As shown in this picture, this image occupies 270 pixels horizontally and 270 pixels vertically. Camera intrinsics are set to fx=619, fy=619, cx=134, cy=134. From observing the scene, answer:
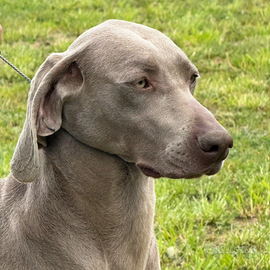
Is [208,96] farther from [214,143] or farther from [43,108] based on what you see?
[214,143]

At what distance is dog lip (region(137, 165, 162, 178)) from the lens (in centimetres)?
274

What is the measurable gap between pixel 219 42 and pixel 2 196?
5651 mm

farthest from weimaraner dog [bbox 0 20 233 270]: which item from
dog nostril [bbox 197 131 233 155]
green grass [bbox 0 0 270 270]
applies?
green grass [bbox 0 0 270 270]

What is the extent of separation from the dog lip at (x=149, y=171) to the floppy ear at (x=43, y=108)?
42 centimetres

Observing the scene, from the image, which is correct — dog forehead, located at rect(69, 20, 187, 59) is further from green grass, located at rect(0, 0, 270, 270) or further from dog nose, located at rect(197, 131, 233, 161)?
green grass, located at rect(0, 0, 270, 270)

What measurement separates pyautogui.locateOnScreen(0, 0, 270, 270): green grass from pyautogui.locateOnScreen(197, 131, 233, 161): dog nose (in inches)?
64.9

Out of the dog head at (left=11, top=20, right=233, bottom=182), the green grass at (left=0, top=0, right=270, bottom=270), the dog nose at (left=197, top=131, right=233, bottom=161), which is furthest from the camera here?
the green grass at (left=0, top=0, right=270, bottom=270)

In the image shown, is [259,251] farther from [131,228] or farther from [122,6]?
[122,6]

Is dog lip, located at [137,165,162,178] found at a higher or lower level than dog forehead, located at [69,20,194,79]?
lower

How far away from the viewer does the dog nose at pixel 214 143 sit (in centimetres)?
253

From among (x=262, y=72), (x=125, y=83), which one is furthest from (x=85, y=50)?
(x=262, y=72)

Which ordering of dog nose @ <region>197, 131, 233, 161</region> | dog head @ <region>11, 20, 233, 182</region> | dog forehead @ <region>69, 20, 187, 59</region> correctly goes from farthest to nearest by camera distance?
dog forehead @ <region>69, 20, 187, 59</region>, dog head @ <region>11, 20, 233, 182</region>, dog nose @ <region>197, 131, 233, 161</region>

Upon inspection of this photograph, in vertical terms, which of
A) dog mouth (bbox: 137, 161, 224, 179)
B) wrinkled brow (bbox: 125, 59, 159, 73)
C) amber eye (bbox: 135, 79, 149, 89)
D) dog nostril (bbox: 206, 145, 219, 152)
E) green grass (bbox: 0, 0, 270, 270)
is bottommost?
green grass (bbox: 0, 0, 270, 270)

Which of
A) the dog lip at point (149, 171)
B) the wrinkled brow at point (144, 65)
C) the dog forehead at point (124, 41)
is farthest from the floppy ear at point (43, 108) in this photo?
the dog lip at point (149, 171)
